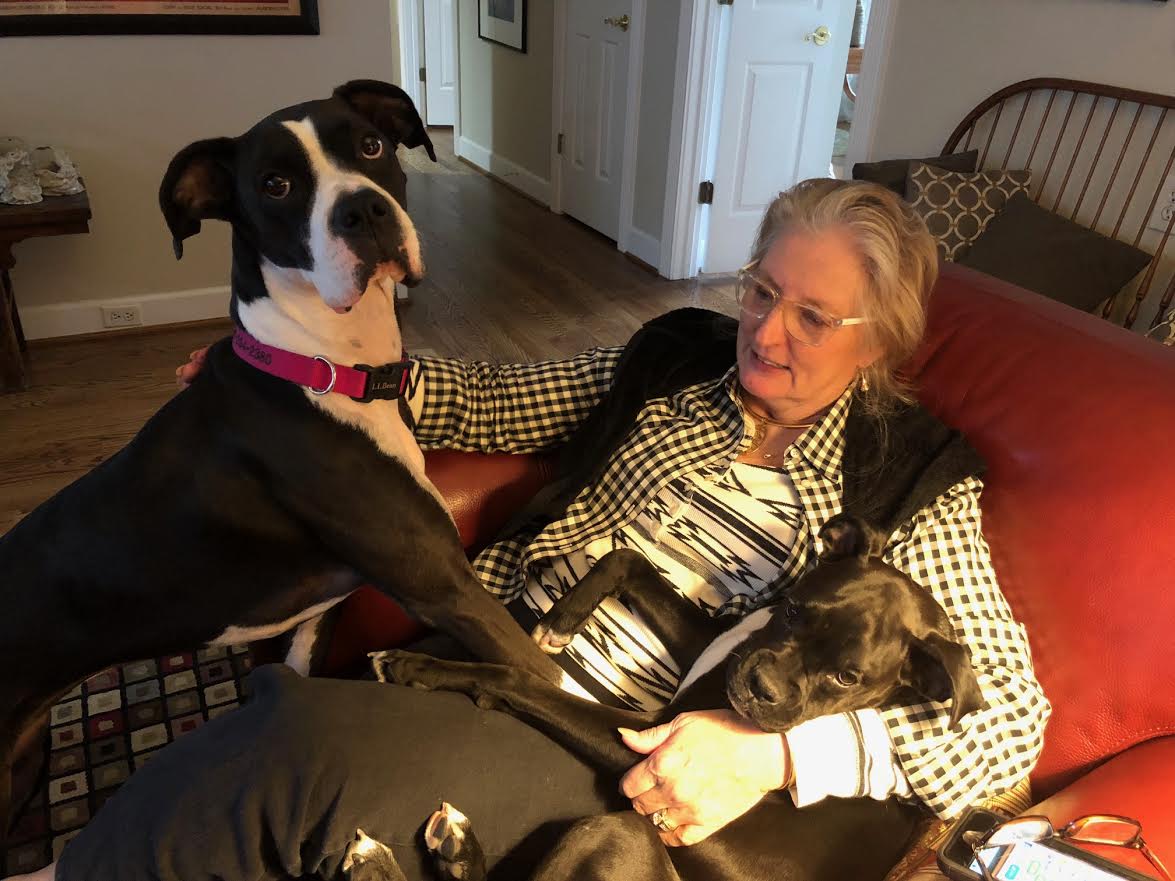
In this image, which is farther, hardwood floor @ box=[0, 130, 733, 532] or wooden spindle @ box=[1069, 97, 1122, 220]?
hardwood floor @ box=[0, 130, 733, 532]

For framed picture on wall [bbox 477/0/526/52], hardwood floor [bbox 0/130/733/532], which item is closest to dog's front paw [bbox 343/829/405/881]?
hardwood floor [bbox 0/130/733/532]

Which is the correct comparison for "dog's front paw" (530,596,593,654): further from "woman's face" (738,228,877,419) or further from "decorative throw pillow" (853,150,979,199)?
"decorative throw pillow" (853,150,979,199)

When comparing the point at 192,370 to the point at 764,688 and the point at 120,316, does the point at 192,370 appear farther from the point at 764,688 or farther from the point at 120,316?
the point at 120,316

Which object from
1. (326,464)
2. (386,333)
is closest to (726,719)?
(326,464)

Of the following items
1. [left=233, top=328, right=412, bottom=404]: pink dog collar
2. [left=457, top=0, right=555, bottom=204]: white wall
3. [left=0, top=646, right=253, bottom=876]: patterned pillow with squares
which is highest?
[left=233, top=328, right=412, bottom=404]: pink dog collar

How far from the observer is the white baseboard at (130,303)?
3.55m

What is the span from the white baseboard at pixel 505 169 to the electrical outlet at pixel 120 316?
277 cm

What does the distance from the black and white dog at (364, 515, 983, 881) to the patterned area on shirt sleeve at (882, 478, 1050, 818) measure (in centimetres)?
4

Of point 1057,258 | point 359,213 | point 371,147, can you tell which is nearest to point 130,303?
point 371,147

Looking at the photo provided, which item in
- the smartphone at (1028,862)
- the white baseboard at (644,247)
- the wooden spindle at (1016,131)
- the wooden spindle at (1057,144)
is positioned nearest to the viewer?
the smartphone at (1028,862)

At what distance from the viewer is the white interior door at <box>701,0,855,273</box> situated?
13.8ft

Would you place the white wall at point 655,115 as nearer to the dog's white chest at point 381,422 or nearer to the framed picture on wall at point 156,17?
the framed picture on wall at point 156,17

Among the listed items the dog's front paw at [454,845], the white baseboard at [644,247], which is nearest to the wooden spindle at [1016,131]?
the white baseboard at [644,247]

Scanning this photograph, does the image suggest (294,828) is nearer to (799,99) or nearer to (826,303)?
(826,303)
